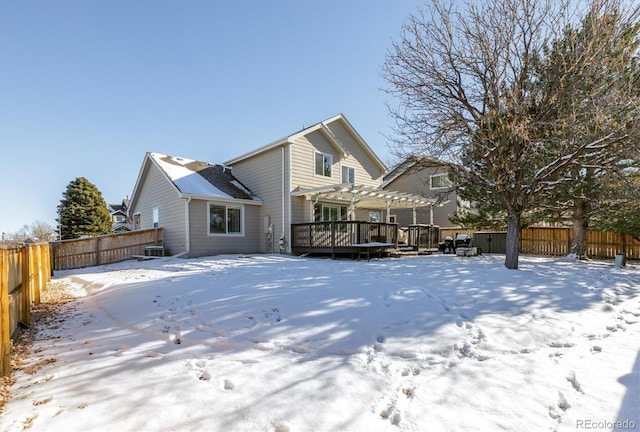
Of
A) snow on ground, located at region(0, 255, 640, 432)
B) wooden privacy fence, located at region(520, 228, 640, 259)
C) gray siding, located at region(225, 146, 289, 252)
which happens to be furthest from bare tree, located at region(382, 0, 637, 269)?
wooden privacy fence, located at region(520, 228, 640, 259)

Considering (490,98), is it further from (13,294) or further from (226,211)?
(226,211)

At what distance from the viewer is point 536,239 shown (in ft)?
55.3

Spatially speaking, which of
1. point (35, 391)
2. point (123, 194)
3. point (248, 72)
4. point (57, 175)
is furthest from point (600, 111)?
Answer: point (123, 194)

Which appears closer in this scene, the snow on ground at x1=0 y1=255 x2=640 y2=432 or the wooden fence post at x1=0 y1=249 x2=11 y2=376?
the snow on ground at x1=0 y1=255 x2=640 y2=432

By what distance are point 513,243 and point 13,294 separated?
11.1 metres

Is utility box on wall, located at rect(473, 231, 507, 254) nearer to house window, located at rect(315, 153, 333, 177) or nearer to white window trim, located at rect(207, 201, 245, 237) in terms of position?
house window, located at rect(315, 153, 333, 177)

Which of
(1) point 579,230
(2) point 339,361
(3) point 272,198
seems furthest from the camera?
(3) point 272,198

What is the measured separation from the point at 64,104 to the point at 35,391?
15.2 m

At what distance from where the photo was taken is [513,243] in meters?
9.52

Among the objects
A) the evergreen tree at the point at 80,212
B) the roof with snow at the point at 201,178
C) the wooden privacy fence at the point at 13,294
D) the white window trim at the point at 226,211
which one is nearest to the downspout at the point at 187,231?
the roof with snow at the point at 201,178

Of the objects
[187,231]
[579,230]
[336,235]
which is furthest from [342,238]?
[579,230]

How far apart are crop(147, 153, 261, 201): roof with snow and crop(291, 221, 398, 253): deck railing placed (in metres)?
3.62

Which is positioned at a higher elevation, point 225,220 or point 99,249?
point 225,220

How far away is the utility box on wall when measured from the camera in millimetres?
17312
